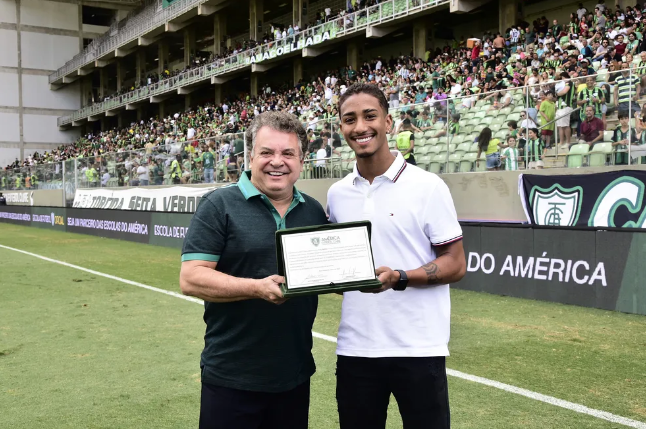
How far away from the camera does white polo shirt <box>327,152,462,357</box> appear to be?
8.64 ft

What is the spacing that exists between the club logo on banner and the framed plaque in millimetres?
8466

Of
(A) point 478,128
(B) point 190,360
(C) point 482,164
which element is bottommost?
(B) point 190,360

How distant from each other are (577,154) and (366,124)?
352 inches

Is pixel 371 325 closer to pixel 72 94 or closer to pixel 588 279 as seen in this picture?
pixel 588 279

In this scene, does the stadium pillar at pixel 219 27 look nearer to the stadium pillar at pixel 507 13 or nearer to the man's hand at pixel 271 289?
the stadium pillar at pixel 507 13

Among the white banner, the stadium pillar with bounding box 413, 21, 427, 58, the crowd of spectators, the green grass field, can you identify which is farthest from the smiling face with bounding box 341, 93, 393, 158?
the stadium pillar with bounding box 413, 21, 427, 58

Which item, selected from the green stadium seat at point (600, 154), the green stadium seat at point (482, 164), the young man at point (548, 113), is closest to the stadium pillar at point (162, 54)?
the green stadium seat at point (482, 164)

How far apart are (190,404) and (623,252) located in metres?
5.80

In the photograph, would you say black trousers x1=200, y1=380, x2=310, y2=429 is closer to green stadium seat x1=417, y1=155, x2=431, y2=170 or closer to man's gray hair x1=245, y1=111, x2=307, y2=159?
man's gray hair x1=245, y1=111, x2=307, y2=159

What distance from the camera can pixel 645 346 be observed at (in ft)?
20.7

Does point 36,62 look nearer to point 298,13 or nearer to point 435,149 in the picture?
point 298,13

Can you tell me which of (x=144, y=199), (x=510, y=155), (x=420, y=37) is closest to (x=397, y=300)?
(x=510, y=155)

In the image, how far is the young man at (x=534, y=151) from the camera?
11.2 metres

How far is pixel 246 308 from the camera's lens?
2514 millimetres
